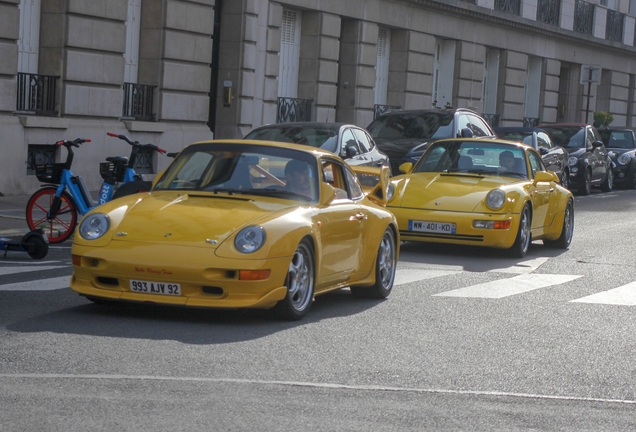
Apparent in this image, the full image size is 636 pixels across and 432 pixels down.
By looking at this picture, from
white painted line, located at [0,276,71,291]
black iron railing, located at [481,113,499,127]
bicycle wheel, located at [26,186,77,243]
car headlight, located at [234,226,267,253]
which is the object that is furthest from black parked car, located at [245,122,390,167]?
black iron railing, located at [481,113,499,127]

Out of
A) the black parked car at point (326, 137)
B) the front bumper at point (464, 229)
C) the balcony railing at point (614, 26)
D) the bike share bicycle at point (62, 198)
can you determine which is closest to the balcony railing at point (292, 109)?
the black parked car at point (326, 137)

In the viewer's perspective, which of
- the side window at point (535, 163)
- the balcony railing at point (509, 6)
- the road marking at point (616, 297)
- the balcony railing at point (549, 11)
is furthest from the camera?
the balcony railing at point (549, 11)

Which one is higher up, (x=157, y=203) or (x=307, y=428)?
(x=157, y=203)

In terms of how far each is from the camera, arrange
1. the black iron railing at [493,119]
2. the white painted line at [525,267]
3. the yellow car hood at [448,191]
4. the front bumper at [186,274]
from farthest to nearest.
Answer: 1. the black iron railing at [493,119]
2. the yellow car hood at [448,191]
3. the white painted line at [525,267]
4. the front bumper at [186,274]

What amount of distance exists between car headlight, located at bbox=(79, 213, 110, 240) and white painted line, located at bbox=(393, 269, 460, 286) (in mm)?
3634

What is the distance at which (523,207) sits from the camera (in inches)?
567

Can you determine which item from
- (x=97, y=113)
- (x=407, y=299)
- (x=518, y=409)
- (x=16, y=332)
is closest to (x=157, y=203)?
(x=16, y=332)

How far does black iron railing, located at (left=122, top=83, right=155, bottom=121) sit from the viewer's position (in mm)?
23483

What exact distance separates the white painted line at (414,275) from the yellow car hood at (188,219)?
9.92ft

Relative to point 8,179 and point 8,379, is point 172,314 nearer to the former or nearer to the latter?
point 8,379

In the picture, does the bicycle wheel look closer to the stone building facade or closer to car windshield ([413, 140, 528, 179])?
car windshield ([413, 140, 528, 179])

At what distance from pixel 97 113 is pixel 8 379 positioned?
15978 mm

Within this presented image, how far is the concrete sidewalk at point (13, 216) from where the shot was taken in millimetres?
14448

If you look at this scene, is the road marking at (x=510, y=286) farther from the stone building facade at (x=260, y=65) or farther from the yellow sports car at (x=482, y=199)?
the stone building facade at (x=260, y=65)
